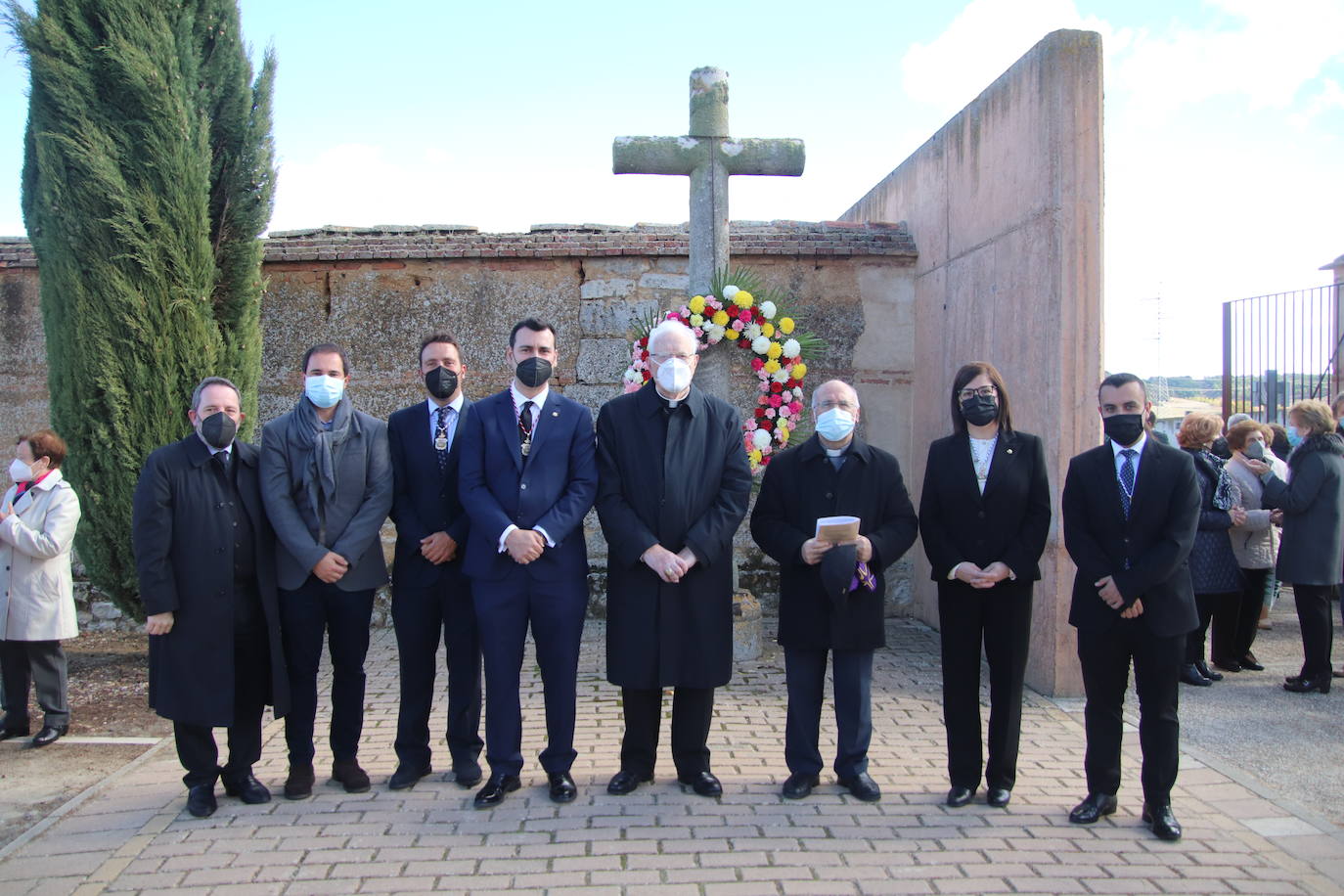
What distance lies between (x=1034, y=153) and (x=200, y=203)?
563cm

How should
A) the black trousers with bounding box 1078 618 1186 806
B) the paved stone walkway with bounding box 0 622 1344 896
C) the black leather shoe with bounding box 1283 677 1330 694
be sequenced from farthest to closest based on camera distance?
the black leather shoe with bounding box 1283 677 1330 694 → the black trousers with bounding box 1078 618 1186 806 → the paved stone walkway with bounding box 0 622 1344 896

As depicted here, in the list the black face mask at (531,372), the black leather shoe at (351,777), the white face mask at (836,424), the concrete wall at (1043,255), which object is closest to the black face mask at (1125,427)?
the white face mask at (836,424)

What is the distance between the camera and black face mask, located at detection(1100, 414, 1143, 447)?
4168mm

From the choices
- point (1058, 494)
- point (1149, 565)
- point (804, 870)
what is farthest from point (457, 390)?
point (1058, 494)

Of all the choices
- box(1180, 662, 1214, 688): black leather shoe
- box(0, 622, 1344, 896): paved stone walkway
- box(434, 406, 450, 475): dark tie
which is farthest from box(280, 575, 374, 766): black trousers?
box(1180, 662, 1214, 688): black leather shoe

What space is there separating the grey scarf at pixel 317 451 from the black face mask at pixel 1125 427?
329 centimetres

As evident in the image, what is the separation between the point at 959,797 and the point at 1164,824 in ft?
2.58

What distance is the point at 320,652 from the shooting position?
4465 millimetres

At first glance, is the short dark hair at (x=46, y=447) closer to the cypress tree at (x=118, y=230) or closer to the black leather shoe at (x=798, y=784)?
the cypress tree at (x=118, y=230)

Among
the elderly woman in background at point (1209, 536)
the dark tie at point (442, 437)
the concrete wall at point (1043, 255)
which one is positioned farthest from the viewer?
the elderly woman in background at point (1209, 536)

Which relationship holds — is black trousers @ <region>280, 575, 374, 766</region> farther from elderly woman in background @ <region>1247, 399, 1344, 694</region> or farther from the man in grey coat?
elderly woman in background @ <region>1247, 399, 1344, 694</region>

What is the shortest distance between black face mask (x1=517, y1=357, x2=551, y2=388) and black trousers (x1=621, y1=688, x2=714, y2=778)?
142 cm

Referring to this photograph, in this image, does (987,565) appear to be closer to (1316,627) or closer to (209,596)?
(209,596)

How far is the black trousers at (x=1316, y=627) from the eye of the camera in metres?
6.27
